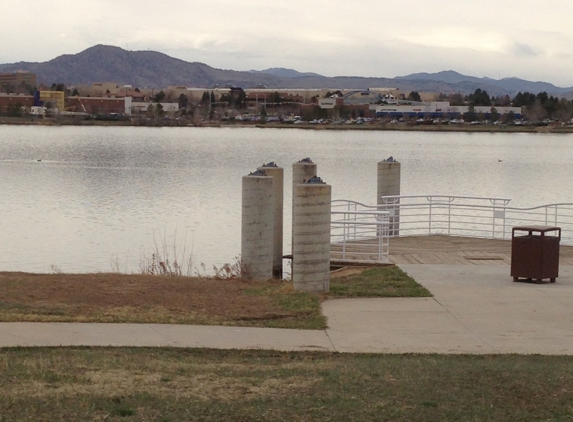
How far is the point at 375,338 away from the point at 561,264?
376 inches

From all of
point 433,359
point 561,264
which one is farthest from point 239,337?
point 561,264

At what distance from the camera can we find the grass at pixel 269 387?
8695mm

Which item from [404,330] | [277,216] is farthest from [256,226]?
[404,330]

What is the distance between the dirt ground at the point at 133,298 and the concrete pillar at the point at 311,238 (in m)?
0.62

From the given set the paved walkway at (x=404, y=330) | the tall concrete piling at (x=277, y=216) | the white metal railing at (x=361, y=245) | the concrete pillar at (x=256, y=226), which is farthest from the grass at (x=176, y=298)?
the tall concrete piling at (x=277, y=216)

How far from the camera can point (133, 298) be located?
1581cm

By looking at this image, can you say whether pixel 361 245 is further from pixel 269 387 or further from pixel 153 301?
pixel 269 387

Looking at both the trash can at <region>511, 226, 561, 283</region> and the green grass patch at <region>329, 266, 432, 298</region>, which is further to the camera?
the trash can at <region>511, 226, 561, 283</region>

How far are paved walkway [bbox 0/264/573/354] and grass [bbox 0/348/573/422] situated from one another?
0.79 meters

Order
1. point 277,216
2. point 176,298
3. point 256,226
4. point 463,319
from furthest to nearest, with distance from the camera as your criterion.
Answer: point 277,216 → point 256,226 → point 176,298 → point 463,319

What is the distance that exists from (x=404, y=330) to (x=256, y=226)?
6.91m

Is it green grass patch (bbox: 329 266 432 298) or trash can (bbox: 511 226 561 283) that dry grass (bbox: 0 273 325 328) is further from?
trash can (bbox: 511 226 561 283)

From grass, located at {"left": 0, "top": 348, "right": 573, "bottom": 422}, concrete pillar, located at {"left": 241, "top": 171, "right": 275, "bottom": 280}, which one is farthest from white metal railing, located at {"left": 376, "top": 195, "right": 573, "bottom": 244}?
grass, located at {"left": 0, "top": 348, "right": 573, "bottom": 422}

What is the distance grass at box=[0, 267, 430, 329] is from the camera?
1412 cm
